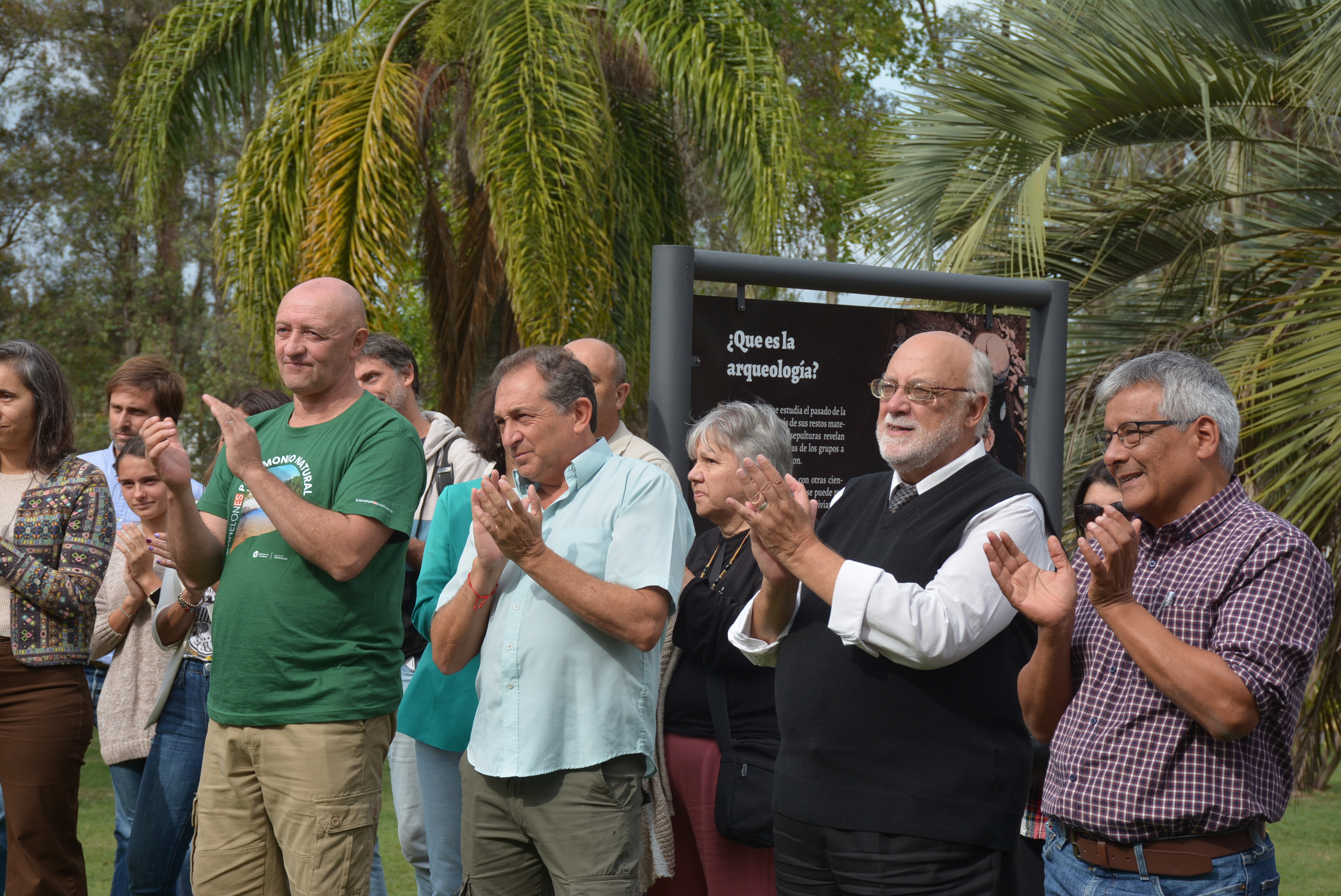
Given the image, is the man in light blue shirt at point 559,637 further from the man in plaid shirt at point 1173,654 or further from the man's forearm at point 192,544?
the man in plaid shirt at point 1173,654

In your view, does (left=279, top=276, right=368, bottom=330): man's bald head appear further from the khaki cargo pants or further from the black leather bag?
the black leather bag

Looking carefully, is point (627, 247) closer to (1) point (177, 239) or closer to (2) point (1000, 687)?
(2) point (1000, 687)

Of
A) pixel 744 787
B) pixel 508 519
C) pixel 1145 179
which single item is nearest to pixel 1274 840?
pixel 1145 179

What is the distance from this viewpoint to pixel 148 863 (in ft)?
12.9

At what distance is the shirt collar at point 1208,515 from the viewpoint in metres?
2.59

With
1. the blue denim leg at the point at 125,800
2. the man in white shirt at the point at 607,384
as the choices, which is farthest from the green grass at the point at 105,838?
the man in white shirt at the point at 607,384

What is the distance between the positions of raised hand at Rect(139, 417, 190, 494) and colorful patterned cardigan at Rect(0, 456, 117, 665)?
991 mm

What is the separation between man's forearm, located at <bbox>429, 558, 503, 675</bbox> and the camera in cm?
314

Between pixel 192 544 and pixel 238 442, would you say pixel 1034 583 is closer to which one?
pixel 238 442

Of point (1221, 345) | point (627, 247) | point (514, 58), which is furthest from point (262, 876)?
point (627, 247)

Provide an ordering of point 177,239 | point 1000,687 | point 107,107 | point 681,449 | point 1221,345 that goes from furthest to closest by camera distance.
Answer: point 177,239 < point 107,107 < point 1221,345 < point 681,449 < point 1000,687

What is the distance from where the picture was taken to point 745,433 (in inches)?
152

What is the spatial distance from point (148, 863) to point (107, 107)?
53.3 ft

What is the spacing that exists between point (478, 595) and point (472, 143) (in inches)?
268
